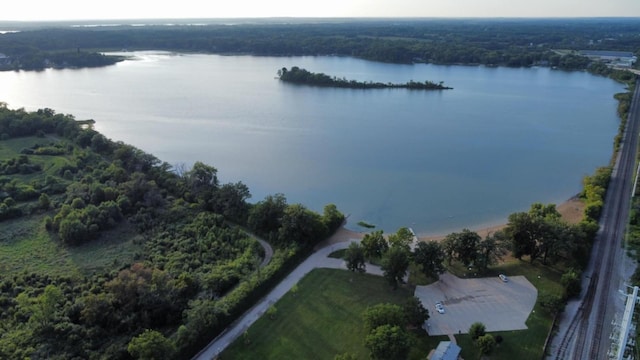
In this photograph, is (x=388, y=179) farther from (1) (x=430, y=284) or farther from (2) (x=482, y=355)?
(2) (x=482, y=355)

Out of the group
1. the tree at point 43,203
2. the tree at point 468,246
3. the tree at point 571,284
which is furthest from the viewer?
the tree at point 43,203

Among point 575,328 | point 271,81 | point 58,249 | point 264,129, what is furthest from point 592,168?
point 271,81

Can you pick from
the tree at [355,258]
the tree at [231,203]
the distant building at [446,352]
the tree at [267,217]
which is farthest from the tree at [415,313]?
the tree at [231,203]

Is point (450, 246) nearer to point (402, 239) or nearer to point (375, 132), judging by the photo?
point (402, 239)

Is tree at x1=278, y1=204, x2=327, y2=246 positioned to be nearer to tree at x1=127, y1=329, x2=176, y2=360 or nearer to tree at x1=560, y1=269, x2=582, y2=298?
tree at x1=127, y1=329, x2=176, y2=360

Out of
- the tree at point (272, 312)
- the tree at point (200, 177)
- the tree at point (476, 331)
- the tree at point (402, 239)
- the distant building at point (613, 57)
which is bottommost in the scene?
the tree at point (272, 312)

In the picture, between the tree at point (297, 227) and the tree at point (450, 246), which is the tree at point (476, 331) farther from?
the tree at point (297, 227)

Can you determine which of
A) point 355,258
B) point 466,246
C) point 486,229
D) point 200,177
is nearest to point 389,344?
point 355,258
